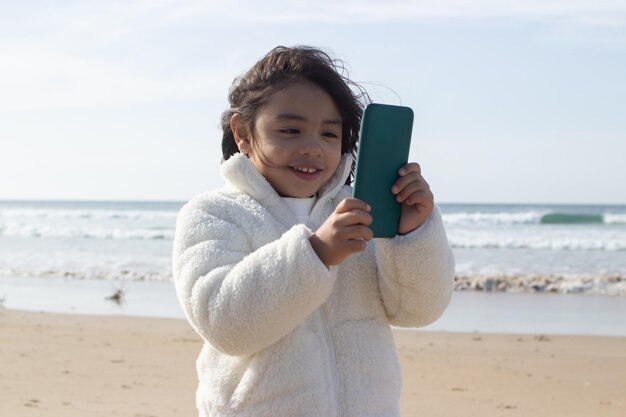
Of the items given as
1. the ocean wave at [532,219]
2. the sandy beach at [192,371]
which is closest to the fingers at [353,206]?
the sandy beach at [192,371]

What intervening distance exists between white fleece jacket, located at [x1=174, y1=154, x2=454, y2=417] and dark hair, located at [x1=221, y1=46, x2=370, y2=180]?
14 cm

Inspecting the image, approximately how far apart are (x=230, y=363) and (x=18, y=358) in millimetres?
5729

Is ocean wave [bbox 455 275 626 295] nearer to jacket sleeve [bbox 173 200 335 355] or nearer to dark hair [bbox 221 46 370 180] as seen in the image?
dark hair [bbox 221 46 370 180]

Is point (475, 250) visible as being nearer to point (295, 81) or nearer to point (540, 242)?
point (540, 242)

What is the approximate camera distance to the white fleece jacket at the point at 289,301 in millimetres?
2125

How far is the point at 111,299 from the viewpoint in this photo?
12094mm

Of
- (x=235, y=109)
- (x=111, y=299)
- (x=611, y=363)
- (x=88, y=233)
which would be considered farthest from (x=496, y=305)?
(x=88, y=233)

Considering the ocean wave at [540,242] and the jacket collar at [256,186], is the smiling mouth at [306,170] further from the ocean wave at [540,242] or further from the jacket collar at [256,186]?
the ocean wave at [540,242]

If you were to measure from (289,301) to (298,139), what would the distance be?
0.47 metres

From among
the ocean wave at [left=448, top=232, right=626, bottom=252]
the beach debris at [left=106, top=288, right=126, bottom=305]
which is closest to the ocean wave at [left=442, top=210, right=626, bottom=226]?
the ocean wave at [left=448, top=232, right=626, bottom=252]

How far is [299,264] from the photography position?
210cm

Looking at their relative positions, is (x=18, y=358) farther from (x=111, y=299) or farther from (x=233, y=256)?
(x=233, y=256)

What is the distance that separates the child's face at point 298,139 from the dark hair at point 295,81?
22 mm

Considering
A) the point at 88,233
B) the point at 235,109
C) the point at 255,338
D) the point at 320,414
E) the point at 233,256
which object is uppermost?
the point at 235,109
